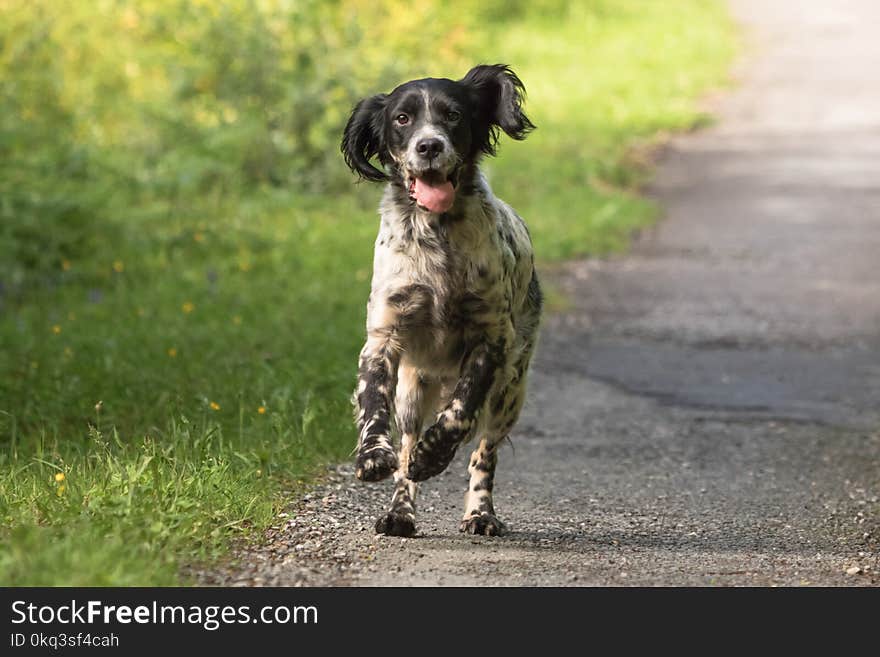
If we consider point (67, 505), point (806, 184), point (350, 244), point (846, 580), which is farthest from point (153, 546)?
point (806, 184)

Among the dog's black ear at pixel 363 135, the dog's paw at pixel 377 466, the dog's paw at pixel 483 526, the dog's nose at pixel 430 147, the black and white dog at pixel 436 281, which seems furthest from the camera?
the dog's black ear at pixel 363 135

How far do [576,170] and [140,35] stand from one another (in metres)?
4.51

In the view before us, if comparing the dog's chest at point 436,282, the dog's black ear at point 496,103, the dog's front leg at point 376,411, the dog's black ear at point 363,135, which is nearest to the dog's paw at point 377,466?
the dog's front leg at point 376,411

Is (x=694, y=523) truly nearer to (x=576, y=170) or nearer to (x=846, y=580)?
(x=846, y=580)

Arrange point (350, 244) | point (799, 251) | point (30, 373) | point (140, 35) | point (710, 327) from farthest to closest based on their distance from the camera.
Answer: point (140, 35)
point (799, 251)
point (350, 244)
point (710, 327)
point (30, 373)

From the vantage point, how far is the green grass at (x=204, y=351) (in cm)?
504

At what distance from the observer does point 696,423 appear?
8.17 m

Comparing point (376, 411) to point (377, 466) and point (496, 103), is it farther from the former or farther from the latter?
point (496, 103)

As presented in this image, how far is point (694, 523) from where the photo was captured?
611 centimetres

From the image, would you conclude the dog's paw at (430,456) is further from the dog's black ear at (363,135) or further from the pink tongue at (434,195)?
the dog's black ear at (363,135)

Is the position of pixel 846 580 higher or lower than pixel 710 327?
lower

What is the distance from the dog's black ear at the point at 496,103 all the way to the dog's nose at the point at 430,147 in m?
0.39

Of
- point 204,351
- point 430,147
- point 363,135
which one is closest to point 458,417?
point 430,147

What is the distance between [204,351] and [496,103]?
3.19 metres
